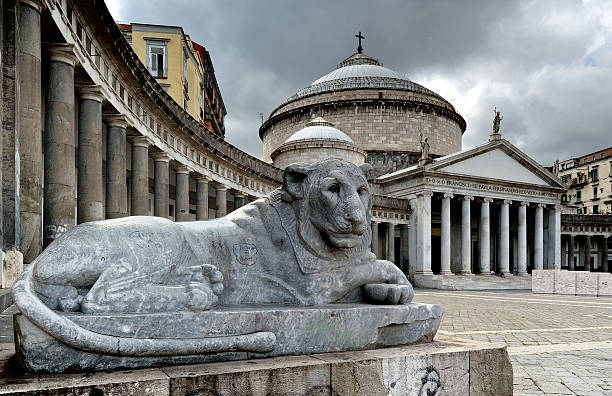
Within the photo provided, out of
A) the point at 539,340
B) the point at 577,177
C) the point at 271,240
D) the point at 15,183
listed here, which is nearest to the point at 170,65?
the point at 15,183

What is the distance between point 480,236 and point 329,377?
138 ft

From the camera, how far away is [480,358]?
165 inches

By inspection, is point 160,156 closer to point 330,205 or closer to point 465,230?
point 330,205

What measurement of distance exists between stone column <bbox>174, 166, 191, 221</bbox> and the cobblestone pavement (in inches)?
490

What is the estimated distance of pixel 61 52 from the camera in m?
12.5

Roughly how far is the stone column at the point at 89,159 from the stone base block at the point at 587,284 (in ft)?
75.0

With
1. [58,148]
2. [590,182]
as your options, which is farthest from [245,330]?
[590,182]

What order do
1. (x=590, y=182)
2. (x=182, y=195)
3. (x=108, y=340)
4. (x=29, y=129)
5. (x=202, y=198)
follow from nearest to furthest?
(x=108, y=340), (x=29, y=129), (x=182, y=195), (x=202, y=198), (x=590, y=182)

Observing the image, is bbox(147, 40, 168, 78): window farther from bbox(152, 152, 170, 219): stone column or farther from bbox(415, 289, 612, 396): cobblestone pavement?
bbox(415, 289, 612, 396): cobblestone pavement

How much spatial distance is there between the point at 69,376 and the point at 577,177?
89.4m

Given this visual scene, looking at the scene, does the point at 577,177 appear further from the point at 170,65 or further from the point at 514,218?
the point at 170,65

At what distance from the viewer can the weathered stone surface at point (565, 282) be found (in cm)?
2614

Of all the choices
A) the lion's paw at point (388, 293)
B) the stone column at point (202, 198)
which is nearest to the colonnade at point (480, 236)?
the stone column at point (202, 198)

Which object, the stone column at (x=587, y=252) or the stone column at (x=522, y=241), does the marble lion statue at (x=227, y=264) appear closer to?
the stone column at (x=522, y=241)
